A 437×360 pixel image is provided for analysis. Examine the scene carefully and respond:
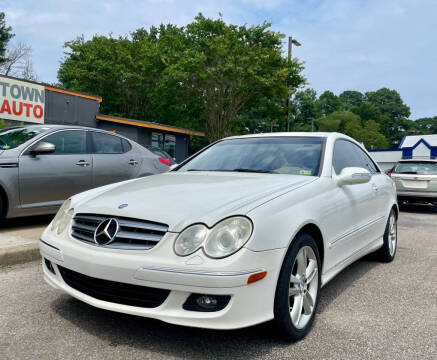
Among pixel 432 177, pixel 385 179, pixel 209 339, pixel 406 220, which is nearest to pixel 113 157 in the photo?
pixel 385 179

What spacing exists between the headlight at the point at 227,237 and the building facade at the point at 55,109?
47.7ft

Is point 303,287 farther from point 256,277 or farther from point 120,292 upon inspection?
point 120,292

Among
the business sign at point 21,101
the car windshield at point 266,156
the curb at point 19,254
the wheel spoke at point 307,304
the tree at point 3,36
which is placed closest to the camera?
the wheel spoke at point 307,304

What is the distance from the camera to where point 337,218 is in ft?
10.8

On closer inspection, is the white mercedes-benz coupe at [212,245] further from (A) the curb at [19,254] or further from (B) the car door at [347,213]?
(A) the curb at [19,254]

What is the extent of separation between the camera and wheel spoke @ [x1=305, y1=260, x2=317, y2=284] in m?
2.85

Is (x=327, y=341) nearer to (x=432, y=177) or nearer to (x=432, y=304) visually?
(x=432, y=304)

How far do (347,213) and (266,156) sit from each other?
871mm

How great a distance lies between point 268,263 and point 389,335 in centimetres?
117

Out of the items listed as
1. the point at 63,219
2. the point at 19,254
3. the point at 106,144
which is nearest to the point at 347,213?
the point at 63,219

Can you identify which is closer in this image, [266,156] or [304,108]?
[266,156]

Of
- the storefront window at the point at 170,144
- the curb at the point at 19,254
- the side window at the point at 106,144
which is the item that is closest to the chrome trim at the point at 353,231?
the curb at the point at 19,254

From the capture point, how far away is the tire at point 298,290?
8.18 ft

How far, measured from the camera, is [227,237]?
2.35 m
